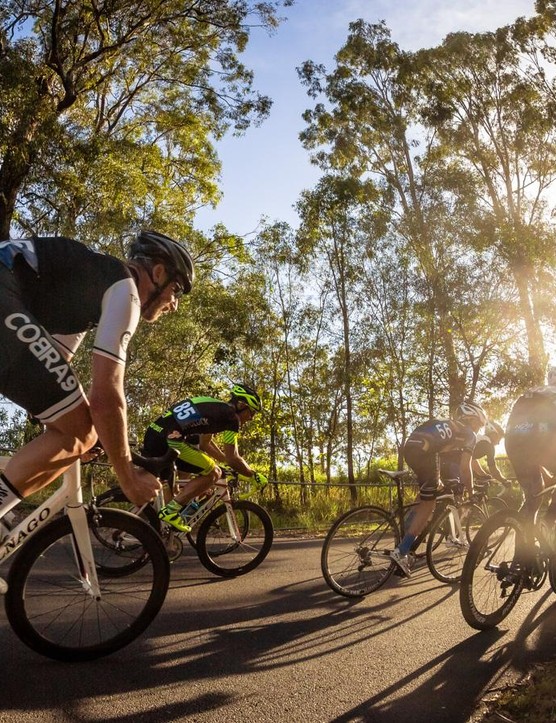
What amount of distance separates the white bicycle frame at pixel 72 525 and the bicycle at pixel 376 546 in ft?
8.52

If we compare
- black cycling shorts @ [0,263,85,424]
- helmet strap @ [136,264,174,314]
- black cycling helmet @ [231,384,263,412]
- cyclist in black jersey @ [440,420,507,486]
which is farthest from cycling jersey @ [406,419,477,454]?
black cycling shorts @ [0,263,85,424]

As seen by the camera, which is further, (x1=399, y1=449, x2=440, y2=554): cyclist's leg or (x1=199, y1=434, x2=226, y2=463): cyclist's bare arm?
(x1=199, y1=434, x2=226, y2=463): cyclist's bare arm

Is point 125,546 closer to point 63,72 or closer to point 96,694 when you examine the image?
point 96,694

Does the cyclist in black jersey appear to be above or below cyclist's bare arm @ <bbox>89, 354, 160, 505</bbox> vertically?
below

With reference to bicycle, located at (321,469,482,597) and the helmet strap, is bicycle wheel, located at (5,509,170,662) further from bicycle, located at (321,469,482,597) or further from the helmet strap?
bicycle, located at (321,469,482,597)

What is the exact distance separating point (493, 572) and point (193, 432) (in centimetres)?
289

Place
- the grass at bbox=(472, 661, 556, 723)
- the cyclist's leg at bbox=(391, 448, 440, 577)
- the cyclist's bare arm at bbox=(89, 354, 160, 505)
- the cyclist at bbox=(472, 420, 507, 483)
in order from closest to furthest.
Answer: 1. the cyclist's bare arm at bbox=(89, 354, 160, 505)
2. the grass at bbox=(472, 661, 556, 723)
3. the cyclist's leg at bbox=(391, 448, 440, 577)
4. the cyclist at bbox=(472, 420, 507, 483)

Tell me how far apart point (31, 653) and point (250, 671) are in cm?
115

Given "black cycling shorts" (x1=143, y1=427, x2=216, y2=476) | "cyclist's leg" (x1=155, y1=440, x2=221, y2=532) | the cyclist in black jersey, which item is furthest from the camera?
the cyclist in black jersey

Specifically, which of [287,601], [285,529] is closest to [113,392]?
[287,601]

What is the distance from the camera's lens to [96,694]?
302 cm

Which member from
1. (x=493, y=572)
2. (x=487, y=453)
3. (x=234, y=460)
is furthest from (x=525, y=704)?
(x=487, y=453)

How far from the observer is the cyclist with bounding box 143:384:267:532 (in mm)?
6133

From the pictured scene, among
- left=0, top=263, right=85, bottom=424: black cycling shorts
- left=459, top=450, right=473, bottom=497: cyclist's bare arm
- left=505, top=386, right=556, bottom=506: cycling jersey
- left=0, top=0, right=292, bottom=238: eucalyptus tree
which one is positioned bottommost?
left=459, top=450, right=473, bottom=497: cyclist's bare arm
